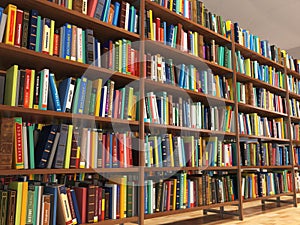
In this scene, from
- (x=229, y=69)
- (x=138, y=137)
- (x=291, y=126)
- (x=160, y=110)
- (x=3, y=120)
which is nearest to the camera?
(x=3, y=120)

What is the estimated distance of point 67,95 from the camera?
174 cm

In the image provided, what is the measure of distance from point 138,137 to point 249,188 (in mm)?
1590

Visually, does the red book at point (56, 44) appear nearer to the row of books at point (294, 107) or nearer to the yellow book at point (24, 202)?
the yellow book at point (24, 202)

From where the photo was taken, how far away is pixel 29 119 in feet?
5.91

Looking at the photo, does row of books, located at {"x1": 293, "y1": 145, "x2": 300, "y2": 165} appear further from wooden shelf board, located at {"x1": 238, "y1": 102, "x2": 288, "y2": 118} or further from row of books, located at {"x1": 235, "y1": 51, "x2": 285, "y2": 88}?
row of books, located at {"x1": 235, "y1": 51, "x2": 285, "y2": 88}

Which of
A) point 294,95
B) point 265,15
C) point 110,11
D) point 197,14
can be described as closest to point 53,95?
point 110,11

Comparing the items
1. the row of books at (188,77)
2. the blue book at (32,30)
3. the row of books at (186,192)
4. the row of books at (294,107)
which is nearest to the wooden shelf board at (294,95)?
the row of books at (294,107)

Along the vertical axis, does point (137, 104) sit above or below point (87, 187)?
above

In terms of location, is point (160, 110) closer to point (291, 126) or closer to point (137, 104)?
point (137, 104)

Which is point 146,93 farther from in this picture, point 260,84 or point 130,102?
point 260,84

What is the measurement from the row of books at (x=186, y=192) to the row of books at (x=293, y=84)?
1.90m

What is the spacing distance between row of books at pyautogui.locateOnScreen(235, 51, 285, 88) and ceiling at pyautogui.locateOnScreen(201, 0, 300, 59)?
906mm

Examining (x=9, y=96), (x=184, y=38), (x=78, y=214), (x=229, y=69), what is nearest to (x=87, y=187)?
(x=78, y=214)

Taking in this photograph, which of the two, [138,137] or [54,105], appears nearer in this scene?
[54,105]
